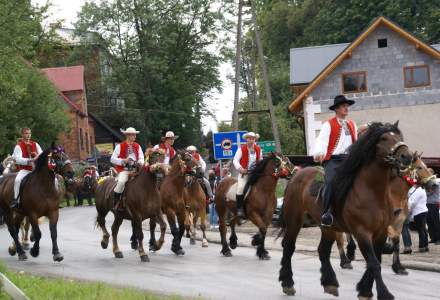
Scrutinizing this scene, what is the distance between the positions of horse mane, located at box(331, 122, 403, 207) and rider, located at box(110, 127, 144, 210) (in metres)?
7.26

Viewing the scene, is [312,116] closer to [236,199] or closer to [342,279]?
[236,199]

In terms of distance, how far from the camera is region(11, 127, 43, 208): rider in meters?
16.6

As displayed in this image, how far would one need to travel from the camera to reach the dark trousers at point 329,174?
33.8ft

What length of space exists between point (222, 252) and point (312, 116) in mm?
27569

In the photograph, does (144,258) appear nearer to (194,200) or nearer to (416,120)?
(194,200)

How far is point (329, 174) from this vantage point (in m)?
10.6

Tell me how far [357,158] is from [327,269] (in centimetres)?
167

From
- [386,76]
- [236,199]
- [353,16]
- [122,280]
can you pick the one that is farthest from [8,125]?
[122,280]

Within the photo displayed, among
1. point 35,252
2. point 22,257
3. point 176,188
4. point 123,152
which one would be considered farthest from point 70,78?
point 35,252

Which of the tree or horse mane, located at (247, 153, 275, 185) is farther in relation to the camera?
the tree

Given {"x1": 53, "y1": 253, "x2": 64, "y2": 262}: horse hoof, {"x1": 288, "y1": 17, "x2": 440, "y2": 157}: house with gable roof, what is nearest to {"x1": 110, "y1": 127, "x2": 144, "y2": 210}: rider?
{"x1": 53, "y1": 253, "x2": 64, "y2": 262}: horse hoof

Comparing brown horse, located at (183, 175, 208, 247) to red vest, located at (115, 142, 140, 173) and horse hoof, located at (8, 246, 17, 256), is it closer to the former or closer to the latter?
red vest, located at (115, 142, 140, 173)

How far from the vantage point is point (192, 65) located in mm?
70375

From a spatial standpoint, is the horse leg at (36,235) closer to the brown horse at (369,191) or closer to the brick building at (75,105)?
the brown horse at (369,191)
